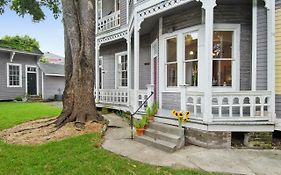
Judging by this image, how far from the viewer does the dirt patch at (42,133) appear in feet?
21.8

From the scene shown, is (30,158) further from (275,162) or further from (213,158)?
(275,162)

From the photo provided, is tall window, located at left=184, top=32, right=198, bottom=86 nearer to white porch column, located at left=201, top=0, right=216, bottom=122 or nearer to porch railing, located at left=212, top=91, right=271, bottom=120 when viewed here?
white porch column, located at left=201, top=0, right=216, bottom=122

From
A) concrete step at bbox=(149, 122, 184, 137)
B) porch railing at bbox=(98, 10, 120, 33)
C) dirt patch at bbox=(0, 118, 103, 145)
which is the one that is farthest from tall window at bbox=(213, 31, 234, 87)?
porch railing at bbox=(98, 10, 120, 33)

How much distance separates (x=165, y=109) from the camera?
26.4 ft

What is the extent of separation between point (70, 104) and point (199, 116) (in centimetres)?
476

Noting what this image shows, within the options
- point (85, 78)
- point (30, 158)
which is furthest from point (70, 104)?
point (30, 158)

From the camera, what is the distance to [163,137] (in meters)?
5.97

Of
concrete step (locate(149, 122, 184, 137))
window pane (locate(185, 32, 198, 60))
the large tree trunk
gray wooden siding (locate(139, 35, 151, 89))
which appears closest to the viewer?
concrete step (locate(149, 122, 184, 137))

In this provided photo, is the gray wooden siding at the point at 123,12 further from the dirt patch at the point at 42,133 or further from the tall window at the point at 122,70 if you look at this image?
the dirt patch at the point at 42,133

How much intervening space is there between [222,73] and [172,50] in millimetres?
1969

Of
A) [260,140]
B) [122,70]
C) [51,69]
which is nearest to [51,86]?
[51,69]

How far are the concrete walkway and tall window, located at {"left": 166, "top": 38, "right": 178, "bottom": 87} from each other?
111 inches

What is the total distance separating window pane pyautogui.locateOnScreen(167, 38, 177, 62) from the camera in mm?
7883

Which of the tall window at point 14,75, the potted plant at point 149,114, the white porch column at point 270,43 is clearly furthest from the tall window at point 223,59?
the tall window at point 14,75
